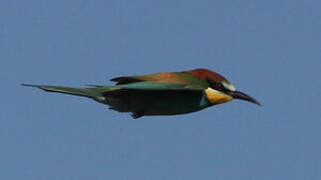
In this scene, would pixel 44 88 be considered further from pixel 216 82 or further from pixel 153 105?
pixel 216 82

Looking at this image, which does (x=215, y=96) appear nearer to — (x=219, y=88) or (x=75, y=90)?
(x=219, y=88)

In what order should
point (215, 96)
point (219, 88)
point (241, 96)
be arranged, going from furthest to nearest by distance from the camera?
point (241, 96)
point (219, 88)
point (215, 96)

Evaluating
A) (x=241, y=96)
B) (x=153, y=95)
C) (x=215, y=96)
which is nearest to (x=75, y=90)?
(x=153, y=95)

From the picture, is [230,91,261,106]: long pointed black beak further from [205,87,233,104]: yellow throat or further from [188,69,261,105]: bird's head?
[205,87,233,104]: yellow throat

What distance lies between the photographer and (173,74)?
297 inches

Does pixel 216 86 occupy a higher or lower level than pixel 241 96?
higher

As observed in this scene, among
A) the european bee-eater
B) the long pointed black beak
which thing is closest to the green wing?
the european bee-eater

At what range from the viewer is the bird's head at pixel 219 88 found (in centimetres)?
745

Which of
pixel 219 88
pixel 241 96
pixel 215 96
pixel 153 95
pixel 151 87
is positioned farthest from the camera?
pixel 241 96

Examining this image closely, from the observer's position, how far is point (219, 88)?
24.9 feet

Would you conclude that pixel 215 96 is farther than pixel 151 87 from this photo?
Yes

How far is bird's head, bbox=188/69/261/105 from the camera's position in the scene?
7.45 m

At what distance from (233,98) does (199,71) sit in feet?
1.70

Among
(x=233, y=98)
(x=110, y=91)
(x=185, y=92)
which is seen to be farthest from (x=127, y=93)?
(x=233, y=98)
